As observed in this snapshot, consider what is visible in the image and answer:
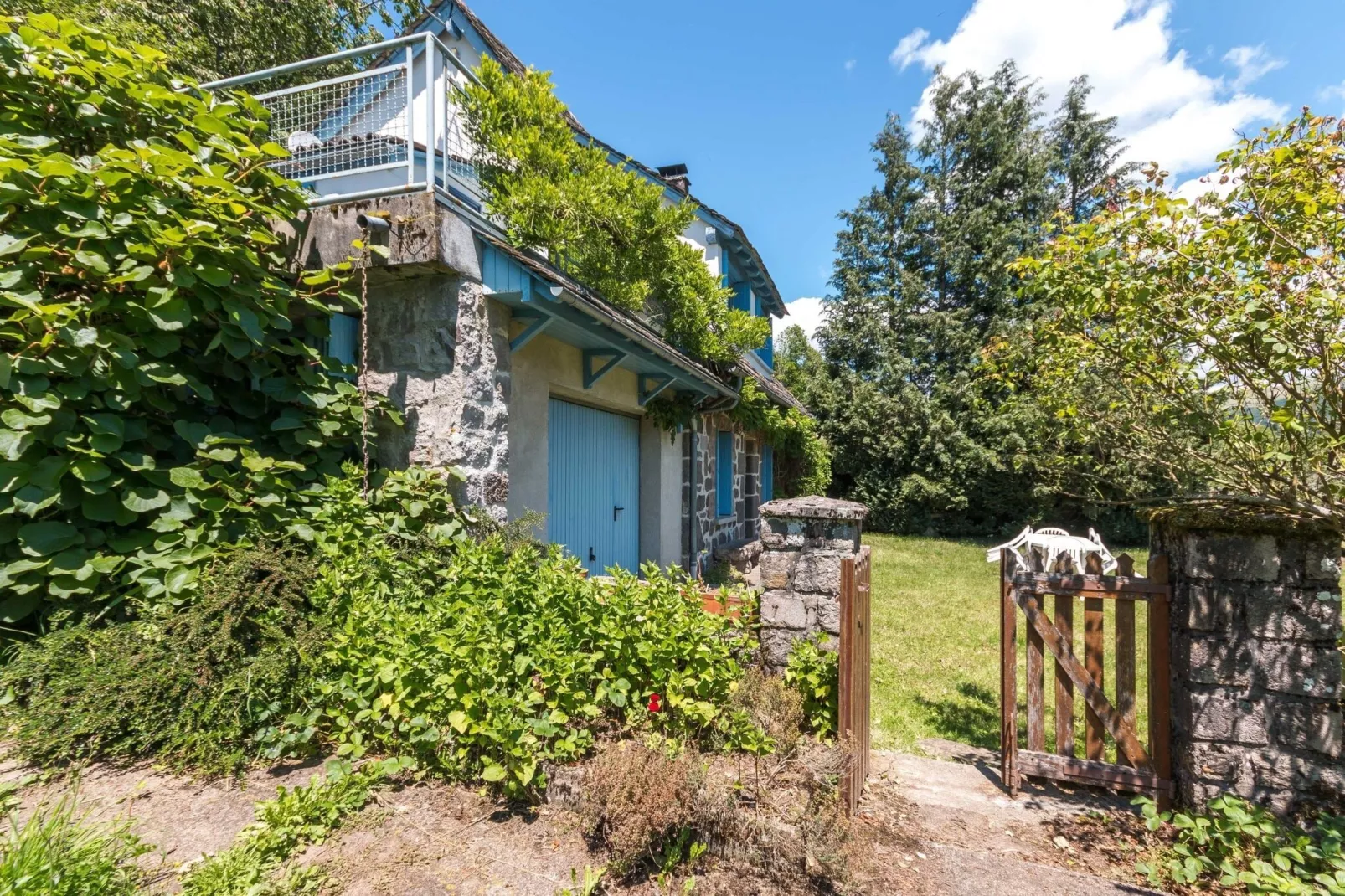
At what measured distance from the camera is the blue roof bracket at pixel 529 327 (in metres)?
4.21

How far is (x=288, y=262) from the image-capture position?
3852 mm

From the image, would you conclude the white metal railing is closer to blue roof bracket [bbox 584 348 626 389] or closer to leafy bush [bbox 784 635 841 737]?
blue roof bracket [bbox 584 348 626 389]

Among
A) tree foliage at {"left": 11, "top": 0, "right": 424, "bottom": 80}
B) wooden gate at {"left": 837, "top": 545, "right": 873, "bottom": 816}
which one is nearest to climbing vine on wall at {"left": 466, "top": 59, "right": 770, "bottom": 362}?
wooden gate at {"left": 837, "top": 545, "right": 873, "bottom": 816}

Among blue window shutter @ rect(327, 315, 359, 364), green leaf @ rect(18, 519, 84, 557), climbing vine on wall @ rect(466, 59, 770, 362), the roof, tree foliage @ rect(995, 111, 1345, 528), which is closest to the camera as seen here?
tree foliage @ rect(995, 111, 1345, 528)

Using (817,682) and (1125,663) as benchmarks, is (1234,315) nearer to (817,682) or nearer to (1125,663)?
(1125,663)

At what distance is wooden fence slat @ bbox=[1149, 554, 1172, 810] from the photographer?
2.85 meters

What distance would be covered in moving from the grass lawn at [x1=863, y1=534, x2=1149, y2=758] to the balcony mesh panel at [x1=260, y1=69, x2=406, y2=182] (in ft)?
17.8

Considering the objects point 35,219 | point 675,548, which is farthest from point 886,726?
point 35,219

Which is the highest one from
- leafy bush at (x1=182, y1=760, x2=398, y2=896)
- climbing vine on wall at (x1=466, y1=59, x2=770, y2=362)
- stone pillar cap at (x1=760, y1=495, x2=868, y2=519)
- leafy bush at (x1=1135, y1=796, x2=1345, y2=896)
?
climbing vine on wall at (x1=466, y1=59, x2=770, y2=362)

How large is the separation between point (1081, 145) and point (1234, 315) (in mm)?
19395

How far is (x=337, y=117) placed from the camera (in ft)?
15.0

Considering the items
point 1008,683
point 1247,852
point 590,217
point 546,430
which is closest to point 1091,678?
point 1008,683

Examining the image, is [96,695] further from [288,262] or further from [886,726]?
[886,726]

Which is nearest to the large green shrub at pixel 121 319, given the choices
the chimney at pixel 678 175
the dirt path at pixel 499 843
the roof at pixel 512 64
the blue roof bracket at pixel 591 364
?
the dirt path at pixel 499 843
